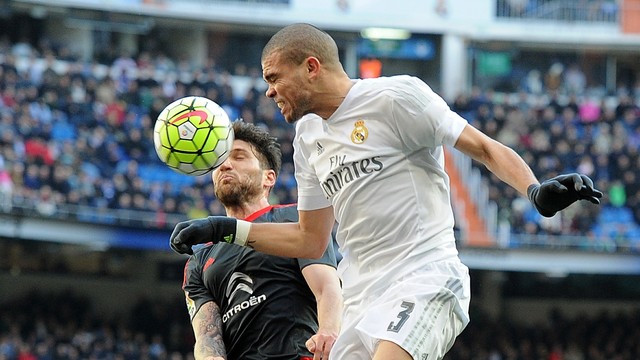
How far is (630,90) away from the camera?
31.0m

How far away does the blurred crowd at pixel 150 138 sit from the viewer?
68.7ft

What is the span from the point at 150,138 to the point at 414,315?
18482 mm

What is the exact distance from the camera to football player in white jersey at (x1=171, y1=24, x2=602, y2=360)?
5.11 m

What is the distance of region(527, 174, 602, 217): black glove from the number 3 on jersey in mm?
771

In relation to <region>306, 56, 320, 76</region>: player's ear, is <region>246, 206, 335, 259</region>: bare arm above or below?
below

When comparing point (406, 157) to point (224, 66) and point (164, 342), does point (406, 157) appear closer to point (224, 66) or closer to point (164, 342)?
point (164, 342)

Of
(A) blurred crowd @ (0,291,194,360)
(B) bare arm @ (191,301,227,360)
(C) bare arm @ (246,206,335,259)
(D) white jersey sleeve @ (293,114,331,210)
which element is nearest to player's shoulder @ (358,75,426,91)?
(D) white jersey sleeve @ (293,114,331,210)

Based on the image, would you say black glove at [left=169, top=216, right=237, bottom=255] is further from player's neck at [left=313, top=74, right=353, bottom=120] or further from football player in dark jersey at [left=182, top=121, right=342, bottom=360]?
player's neck at [left=313, top=74, right=353, bottom=120]

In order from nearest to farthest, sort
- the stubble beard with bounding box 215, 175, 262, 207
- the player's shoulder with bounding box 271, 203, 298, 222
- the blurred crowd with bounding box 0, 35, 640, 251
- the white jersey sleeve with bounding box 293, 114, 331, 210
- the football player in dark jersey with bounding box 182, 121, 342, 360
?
the white jersey sleeve with bounding box 293, 114, 331, 210 → the football player in dark jersey with bounding box 182, 121, 342, 360 → the player's shoulder with bounding box 271, 203, 298, 222 → the stubble beard with bounding box 215, 175, 262, 207 → the blurred crowd with bounding box 0, 35, 640, 251

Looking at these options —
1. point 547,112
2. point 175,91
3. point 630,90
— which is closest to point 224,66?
point 175,91

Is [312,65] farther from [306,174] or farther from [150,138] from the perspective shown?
[150,138]

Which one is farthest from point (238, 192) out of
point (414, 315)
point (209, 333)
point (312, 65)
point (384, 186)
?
point (414, 315)

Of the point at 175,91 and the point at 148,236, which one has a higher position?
the point at 175,91

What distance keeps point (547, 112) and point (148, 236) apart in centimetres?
974
